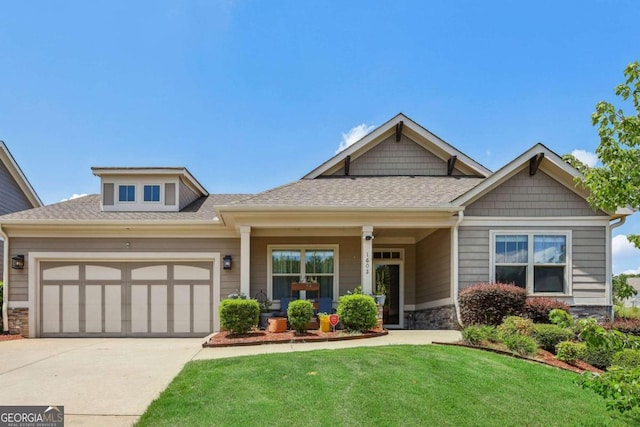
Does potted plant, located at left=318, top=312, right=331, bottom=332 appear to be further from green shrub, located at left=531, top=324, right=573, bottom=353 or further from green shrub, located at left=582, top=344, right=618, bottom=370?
green shrub, located at left=582, top=344, right=618, bottom=370

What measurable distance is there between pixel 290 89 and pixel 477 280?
8927mm

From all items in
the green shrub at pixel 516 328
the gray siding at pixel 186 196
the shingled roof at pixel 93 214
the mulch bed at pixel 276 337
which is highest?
the gray siding at pixel 186 196

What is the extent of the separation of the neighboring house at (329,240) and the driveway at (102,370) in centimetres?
182

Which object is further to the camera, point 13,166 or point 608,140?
point 13,166

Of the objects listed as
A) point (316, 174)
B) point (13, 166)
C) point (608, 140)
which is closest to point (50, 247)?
point (13, 166)

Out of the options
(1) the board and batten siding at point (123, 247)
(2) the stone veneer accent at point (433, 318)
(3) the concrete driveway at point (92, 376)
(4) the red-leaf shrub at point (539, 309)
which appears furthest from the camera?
(1) the board and batten siding at point (123, 247)

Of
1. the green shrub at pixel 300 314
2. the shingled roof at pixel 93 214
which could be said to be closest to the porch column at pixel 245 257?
the shingled roof at pixel 93 214

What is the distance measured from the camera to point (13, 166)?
16.7 meters

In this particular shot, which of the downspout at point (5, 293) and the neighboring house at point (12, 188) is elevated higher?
the neighboring house at point (12, 188)

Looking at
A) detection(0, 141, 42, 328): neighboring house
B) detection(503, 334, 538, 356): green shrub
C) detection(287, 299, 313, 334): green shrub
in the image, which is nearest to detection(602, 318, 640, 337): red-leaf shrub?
detection(503, 334, 538, 356): green shrub

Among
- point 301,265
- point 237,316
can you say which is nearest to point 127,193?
point 301,265

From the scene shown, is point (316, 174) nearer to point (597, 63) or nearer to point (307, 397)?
point (597, 63)

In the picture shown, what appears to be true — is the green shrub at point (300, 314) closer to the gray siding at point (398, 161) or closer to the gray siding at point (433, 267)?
the gray siding at point (433, 267)

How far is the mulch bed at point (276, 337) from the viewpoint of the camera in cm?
877
